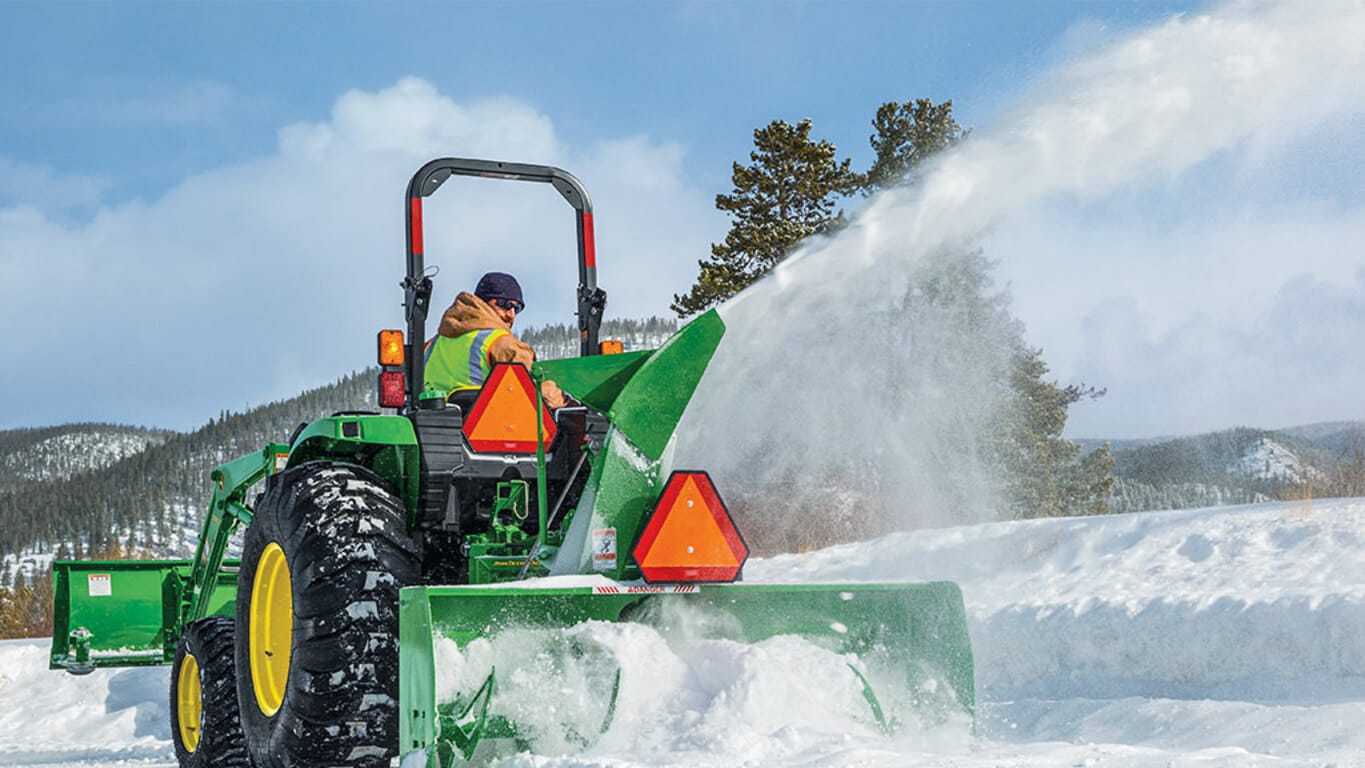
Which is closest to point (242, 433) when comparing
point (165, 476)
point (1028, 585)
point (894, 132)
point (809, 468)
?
point (165, 476)

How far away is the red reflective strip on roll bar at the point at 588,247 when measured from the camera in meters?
5.89

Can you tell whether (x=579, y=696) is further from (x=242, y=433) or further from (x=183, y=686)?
(x=242, y=433)

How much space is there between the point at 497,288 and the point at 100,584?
3.66 m

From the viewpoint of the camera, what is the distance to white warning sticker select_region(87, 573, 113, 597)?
725 cm

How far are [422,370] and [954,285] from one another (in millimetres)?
15730

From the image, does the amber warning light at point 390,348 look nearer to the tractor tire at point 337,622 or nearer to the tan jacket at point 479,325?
the tan jacket at point 479,325

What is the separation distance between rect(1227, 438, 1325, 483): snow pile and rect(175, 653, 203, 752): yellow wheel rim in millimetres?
8438

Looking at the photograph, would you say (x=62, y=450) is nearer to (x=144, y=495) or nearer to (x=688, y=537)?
(x=144, y=495)

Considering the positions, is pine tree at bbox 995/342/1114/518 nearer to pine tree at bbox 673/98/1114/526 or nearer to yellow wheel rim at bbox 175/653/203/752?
pine tree at bbox 673/98/1114/526

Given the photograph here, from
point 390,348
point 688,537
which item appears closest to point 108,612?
point 390,348

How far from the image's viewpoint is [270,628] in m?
4.48

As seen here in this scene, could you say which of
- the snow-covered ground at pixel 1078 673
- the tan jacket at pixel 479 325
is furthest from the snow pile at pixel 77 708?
the tan jacket at pixel 479 325

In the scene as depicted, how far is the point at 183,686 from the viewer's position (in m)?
5.43

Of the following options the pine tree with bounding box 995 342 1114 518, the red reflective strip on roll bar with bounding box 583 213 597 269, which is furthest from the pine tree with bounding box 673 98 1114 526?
the red reflective strip on roll bar with bounding box 583 213 597 269
